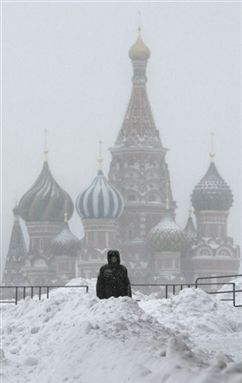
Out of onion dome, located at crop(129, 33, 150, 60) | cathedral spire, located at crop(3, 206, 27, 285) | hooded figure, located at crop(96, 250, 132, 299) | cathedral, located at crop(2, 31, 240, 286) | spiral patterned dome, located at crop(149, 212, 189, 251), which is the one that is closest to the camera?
hooded figure, located at crop(96, 250, 132, 299)

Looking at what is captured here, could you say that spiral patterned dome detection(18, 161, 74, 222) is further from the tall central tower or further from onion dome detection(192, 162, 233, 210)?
onion dome detection(192, 162, 233, 210)

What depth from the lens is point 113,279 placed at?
1561 cm

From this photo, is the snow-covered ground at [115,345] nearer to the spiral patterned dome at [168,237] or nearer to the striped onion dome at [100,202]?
the spiral patterned dome at [168,237]

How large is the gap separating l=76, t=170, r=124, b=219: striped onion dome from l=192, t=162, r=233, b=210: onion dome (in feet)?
22.2

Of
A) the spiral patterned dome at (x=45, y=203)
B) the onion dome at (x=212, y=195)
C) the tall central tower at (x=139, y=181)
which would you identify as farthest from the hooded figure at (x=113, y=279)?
the spiral patterned dome at (x=45, y=203)

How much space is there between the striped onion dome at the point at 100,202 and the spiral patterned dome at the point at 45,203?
6.50ft

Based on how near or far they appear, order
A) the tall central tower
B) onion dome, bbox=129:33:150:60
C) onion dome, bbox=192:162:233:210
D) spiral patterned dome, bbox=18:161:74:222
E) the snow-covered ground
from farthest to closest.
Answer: onion dome, bbox=129:33:150:60 → spiral patterned dome, bbox=18:161:74:222 → the tall central tower → onion dome, bbox=192:162:233:210 → the snow-covered ground

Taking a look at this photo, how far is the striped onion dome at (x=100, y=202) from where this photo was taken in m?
106

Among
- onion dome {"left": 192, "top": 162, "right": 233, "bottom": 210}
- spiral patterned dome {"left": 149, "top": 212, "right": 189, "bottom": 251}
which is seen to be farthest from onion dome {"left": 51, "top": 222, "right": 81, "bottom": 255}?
onion dome {"left": 192, "top": 162, "right": 233, "bottom": 210}

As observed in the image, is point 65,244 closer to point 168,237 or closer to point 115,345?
point 168,237

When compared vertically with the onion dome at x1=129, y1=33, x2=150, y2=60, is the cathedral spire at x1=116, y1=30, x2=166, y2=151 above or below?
below

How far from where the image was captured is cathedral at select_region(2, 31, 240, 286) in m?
106

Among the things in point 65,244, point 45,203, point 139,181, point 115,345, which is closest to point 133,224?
point 139,181

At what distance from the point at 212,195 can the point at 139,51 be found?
15481 millimetres
